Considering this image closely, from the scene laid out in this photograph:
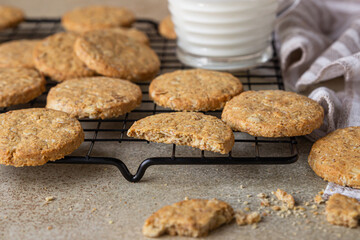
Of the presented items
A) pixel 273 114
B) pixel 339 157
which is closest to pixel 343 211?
pixel 339 157

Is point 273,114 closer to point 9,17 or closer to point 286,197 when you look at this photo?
point 286,197

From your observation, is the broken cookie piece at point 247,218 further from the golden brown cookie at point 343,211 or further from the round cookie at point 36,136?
the round cookie at point 36,136

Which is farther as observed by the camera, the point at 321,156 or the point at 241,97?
the point at 241,97

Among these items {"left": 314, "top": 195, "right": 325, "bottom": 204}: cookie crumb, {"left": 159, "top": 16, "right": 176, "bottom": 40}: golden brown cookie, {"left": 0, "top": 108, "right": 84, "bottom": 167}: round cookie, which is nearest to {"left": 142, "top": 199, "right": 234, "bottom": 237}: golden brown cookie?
{"left": 314, "top": 195, "right": 325, "bottom": 204}: cookie crumb

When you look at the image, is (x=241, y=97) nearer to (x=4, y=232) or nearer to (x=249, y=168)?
(x=249, y=168)

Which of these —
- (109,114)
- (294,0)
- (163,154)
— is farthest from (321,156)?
(294,0)

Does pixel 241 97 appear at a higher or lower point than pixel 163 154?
higher
